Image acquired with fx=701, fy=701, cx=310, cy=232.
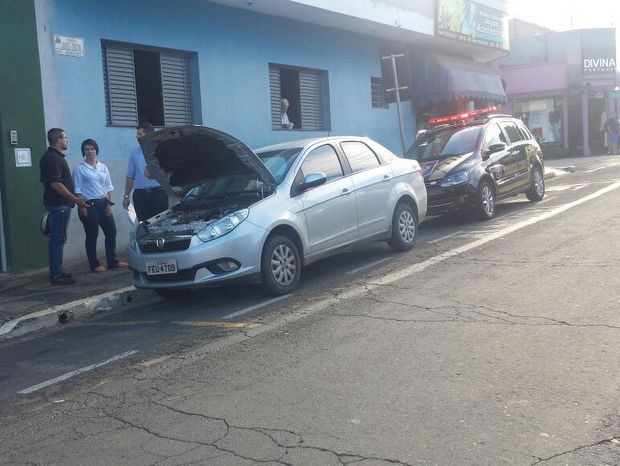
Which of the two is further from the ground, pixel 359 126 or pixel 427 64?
pixel 427 64

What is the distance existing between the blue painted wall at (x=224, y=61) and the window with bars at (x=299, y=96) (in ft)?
0.66

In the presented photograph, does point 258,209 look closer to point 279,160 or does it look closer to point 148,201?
point 279,160

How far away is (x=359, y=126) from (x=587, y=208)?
6453 mm

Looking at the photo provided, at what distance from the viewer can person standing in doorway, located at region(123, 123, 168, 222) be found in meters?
9.94

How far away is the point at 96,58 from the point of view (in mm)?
11188

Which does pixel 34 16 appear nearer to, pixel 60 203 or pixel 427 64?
pixel 60 203

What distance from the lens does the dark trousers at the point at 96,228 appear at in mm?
9586

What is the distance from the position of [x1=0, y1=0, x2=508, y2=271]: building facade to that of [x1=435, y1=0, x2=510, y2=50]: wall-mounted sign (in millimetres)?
61

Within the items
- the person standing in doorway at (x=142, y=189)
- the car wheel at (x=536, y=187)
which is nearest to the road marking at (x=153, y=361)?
the person standing in doorway at (x=142, y=189)

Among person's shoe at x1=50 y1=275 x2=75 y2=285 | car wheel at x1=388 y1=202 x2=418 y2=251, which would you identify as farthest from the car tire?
car wheel at x1=388 y1=202 x2=418 y2=251

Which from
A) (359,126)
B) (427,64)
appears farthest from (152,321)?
(427,64)

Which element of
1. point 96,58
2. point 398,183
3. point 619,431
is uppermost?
point 96,58

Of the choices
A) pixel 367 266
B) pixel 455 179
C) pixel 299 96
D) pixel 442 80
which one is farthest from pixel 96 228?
pixel 442 80

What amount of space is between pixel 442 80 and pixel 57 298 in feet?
42.3
